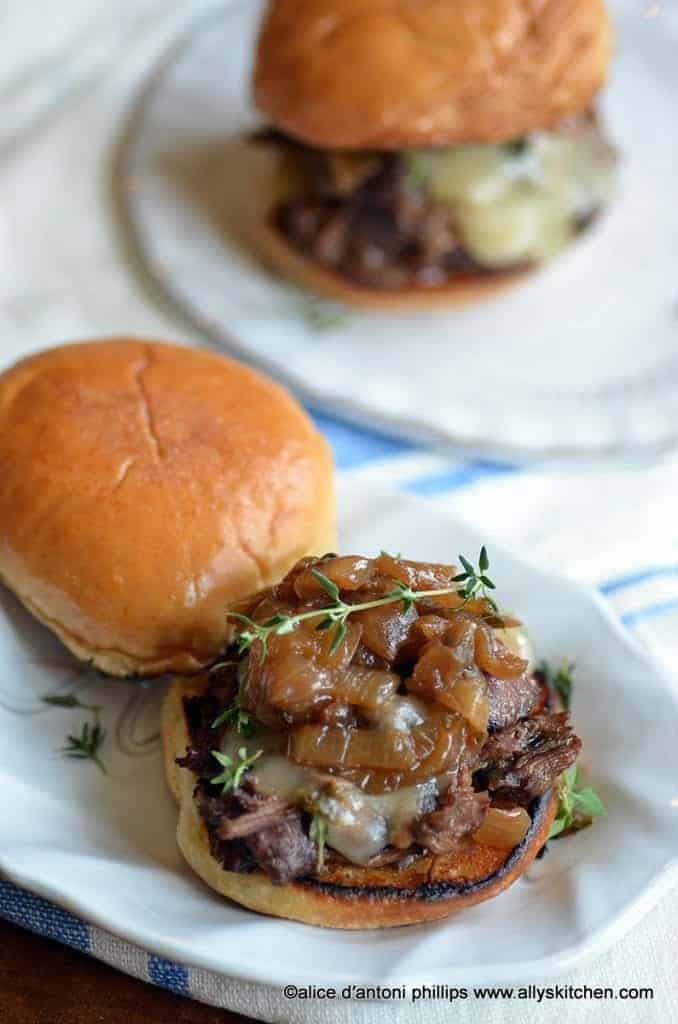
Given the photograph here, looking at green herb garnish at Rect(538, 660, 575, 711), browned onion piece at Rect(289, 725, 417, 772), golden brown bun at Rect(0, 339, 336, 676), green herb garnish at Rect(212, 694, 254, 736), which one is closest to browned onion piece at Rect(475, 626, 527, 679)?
browned onion piece at Rect(289, 725, 417, 772)

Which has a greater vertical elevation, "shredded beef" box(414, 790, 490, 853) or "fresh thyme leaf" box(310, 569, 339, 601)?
"fresh thyme leaf" box(310, 569, 339, 601)

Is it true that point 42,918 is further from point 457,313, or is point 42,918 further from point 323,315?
point 457,313

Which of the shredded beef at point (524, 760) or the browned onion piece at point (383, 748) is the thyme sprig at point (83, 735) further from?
the shredded beef at point (524, 760)

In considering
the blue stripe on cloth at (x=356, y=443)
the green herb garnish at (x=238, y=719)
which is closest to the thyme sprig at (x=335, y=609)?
the green herb garnish at (x=238, y=719)

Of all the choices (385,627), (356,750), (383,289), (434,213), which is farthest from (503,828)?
(434,213)

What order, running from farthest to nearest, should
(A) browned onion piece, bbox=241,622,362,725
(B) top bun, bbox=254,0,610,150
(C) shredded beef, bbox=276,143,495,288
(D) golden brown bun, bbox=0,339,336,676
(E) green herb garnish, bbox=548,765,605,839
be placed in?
(C) shredded beef, bbox=276,143,495,288, (B) top bun, bbox=254,0,610,150, (D) golden brown bun, bbox=0,339,336,676, (E) green herb garnish, bbox=548,765,605,839, (A) browned onion piece, bbox=241,622,362,725

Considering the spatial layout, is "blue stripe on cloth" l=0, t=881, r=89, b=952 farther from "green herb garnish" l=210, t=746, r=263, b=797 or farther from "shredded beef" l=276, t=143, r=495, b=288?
"shredded beef" l=276, t=143, r=495, b=288
